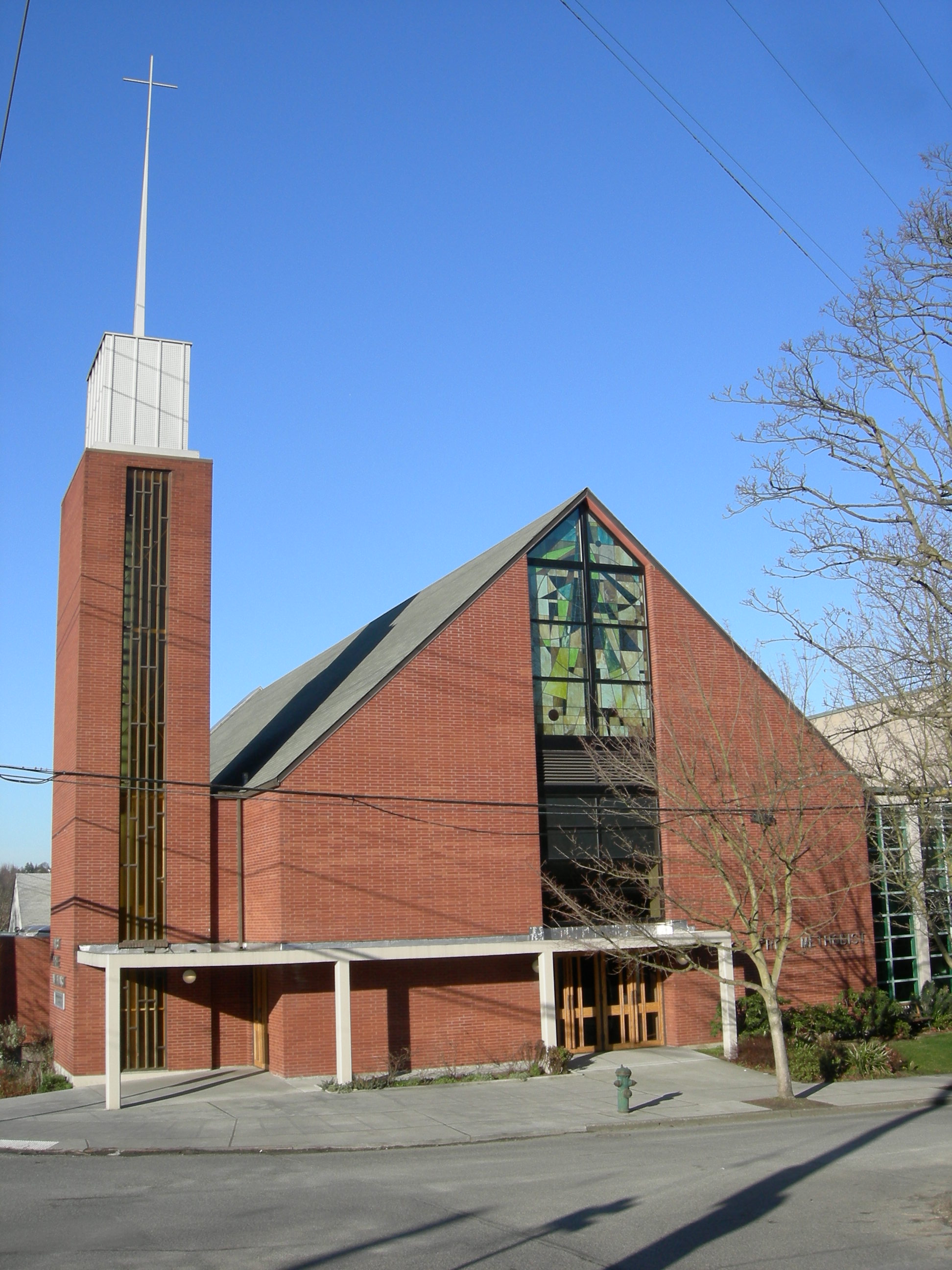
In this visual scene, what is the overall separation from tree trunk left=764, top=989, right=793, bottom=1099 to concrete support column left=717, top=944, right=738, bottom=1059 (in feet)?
11.7

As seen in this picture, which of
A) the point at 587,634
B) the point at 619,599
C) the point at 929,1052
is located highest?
the point at 619,599

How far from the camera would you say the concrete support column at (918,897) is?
19953 millimetres

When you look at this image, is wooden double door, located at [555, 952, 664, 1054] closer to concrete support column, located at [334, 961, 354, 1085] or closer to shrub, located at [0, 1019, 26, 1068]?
concrete support column, located at [334, 961, 354, 1085]

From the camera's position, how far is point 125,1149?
634 inches

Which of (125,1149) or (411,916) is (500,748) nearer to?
(411,916)

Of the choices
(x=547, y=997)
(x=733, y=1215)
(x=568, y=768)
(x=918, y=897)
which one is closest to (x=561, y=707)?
(x=568, y=768)

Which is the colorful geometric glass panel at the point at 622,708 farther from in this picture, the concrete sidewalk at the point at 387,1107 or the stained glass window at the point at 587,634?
the concrete sidewalk at the point at 387,1107

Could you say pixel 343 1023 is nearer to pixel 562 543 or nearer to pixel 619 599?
pixel 619 599

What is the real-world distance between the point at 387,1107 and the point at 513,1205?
801 cm

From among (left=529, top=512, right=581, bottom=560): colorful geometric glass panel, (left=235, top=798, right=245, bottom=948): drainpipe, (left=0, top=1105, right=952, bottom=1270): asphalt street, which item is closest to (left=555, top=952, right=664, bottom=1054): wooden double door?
(left=235, top=798, right=245, bottom=948): drainpipe

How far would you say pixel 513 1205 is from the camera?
12008 mm

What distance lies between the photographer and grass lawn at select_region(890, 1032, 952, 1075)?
23.4m

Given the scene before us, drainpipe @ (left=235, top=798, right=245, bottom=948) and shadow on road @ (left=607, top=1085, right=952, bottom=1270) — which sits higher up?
drainpipe @ (left=235, top=798, right=245, bottom=948)

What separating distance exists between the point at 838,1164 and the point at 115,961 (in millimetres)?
12366
